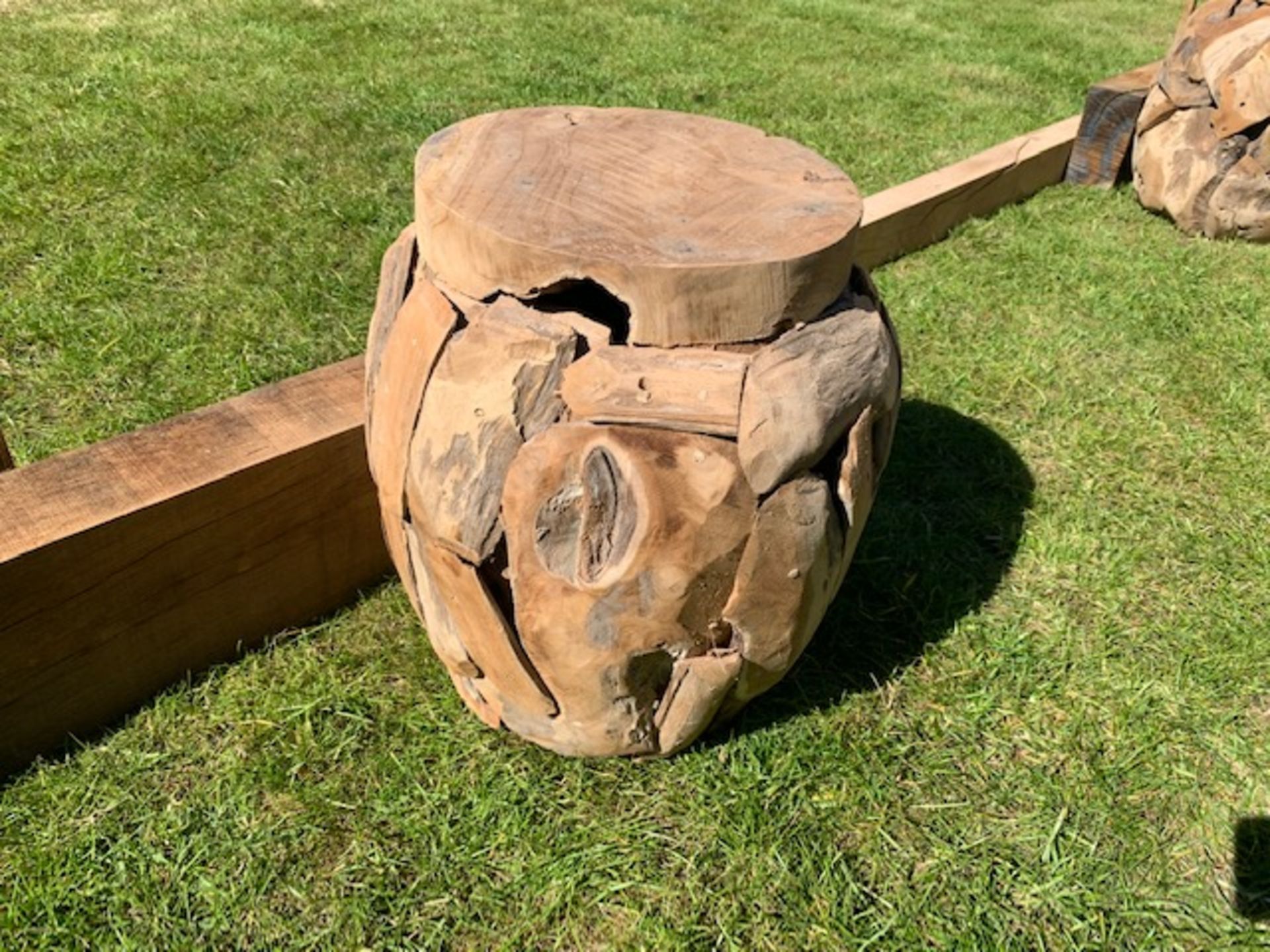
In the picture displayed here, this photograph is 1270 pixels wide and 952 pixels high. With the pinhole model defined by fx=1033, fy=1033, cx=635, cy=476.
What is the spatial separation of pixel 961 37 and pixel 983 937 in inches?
223

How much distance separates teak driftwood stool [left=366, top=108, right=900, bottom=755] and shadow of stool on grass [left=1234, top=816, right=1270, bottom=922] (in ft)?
2.79

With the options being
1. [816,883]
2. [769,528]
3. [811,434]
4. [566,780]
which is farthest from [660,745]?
[811,434]

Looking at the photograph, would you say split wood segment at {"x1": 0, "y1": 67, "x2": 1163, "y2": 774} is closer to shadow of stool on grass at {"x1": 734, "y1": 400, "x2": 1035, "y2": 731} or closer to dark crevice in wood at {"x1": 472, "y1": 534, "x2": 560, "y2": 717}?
dark crevice in wood at {"x1": 472, "y1": 534, "x2": 560, "y2": 717}

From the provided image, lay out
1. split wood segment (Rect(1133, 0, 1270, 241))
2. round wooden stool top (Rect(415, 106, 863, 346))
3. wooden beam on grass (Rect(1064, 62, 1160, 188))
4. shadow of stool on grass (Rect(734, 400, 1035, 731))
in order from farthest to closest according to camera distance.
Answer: wooden beam on grass (Rect(1064, 62, 1160, 188)) → split wood segment (Rect(1133, 0, 1270, 241)) → shadow of stool on grass (Rect(734, 400, 1035, 731)) → round wooden stool top (Rect(415, 106, 863, 346))

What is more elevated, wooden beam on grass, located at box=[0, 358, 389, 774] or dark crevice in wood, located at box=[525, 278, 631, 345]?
dark crevice in wood, located at box=[525, 278, 631, 345]

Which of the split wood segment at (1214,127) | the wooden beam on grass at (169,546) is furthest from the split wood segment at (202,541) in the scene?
the split wood segment at (1214,127)

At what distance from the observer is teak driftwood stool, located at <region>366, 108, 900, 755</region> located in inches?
54.2

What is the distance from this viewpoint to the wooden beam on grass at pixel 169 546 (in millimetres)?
1625

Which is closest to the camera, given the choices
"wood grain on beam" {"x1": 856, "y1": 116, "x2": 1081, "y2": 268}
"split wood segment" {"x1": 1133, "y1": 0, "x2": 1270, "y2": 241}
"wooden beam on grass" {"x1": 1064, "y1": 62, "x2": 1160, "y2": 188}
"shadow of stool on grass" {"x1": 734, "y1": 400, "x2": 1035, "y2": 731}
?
"shadow of stool on grass" {"x1": 734, "y1": 400, "x2": 1035, "y2": 731}

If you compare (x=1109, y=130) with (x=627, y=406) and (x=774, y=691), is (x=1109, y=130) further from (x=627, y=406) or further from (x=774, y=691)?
(x=627, y=406)

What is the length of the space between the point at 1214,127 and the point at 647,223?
3.31 metres

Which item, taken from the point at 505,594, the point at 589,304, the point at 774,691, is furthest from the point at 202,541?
the point at 774,691

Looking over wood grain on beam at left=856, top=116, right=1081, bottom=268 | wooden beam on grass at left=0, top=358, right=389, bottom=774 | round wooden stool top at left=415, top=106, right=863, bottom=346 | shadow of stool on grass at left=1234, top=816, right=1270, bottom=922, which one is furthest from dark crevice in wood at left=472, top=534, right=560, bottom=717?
wood grain on beam at left=856, top=116, right=1081, bottom=268

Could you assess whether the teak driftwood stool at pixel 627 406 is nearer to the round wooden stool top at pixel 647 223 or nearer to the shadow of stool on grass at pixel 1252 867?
the round wooden stool top at pixel 647 223
